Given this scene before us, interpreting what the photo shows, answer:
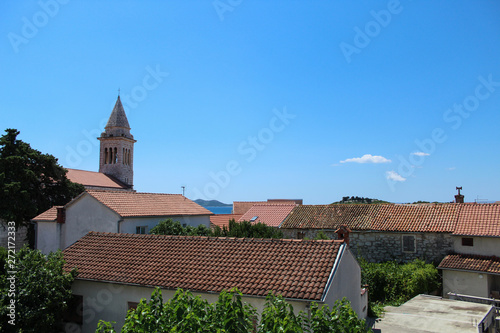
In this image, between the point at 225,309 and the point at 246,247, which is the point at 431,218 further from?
the point at 225,309

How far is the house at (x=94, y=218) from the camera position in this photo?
24.6m

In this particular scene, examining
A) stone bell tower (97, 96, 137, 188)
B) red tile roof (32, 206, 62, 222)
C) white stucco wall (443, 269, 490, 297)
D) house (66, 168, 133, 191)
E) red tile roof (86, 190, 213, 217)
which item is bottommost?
white stucco wall (443, 269, 490, 297)

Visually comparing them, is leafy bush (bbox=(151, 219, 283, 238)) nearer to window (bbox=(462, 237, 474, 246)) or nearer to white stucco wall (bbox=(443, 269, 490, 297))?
white stucco wall (bbox=(443, 269, 490, 297))

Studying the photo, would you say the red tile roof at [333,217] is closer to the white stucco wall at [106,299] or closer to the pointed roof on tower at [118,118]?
the white stucco wall at [106,299]

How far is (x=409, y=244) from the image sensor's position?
2527cm

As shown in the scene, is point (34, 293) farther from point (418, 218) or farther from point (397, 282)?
point (418, 218)

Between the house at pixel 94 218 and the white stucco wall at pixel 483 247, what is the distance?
20541 millimetres

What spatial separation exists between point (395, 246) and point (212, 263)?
17.2 m

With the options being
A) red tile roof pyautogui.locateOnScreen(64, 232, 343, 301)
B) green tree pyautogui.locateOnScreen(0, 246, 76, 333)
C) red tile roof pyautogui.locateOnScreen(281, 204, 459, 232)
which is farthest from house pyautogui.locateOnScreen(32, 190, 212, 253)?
red tile roof pyautogui.locateOnScreen(281, 204, 459, 232)

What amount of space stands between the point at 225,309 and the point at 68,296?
7.61 metres

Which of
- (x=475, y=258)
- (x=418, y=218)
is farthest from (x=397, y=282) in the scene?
(x=418, y=218)

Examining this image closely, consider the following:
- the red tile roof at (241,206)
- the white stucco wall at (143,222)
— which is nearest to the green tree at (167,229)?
the white stucco wall at (143,222)

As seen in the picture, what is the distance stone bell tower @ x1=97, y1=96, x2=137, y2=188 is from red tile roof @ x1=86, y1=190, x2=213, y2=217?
27859 mm

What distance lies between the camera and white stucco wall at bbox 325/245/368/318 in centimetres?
1114
